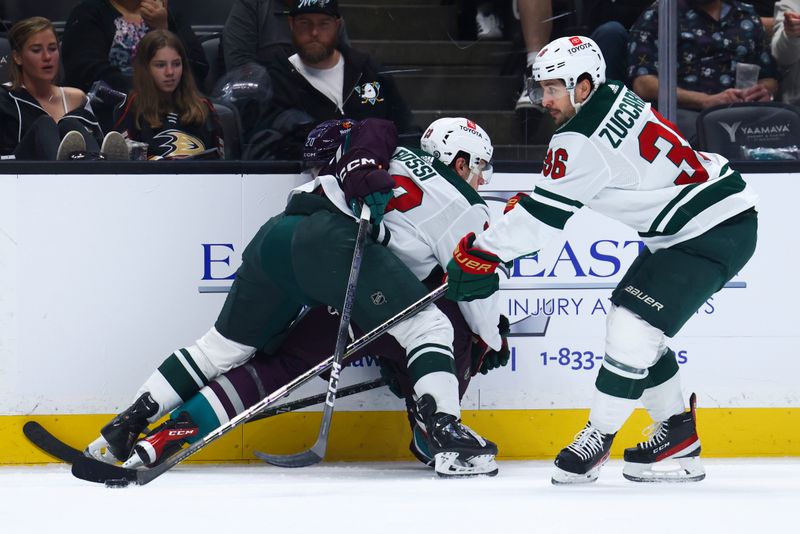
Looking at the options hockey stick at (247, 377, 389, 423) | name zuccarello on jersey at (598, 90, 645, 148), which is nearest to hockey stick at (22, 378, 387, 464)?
hockey stick at (247, 377, 389, 423)

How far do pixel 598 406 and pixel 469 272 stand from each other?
475 mm

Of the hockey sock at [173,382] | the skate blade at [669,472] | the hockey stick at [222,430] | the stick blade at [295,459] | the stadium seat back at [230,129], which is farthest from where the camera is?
the stadium seat back at [230,129]

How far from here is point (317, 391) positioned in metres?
4.04

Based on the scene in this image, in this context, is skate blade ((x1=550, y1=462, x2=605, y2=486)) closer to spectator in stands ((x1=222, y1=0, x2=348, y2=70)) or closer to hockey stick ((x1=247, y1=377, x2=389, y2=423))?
hockey stick ((x1=247, y1=377, x2=389, y2=423))

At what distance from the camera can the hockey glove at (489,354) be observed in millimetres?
3838

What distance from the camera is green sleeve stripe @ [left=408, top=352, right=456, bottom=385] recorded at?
354 centimetres

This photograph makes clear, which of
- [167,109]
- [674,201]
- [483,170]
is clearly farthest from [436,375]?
[167,109]

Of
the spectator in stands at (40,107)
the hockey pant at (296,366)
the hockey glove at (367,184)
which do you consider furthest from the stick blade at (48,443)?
the hockey glove at (367,184)

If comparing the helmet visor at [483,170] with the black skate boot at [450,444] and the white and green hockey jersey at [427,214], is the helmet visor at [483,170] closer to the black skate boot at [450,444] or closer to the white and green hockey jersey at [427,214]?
the white and green hockey jersey at [427,214]

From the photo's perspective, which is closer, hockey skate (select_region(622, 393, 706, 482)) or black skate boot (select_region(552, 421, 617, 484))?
black skate boot (select_region(552, 421, 617, 484))

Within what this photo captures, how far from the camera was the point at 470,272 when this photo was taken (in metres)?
3.33

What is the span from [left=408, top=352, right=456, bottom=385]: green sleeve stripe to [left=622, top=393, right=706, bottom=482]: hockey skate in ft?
1.79

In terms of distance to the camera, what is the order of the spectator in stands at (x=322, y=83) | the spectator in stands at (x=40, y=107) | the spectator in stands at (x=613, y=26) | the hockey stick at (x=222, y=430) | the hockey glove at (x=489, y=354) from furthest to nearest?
the spectator in stands at (x=613, y=26)
the spectator in stands at (x=322, y=83)
the spectator in stands at (x=40, y=107)
the hockey glove at (x=489, y=354)
the hockey stick at (x=222, y=430)

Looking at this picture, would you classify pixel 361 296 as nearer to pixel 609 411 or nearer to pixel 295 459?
pixel 295 459
